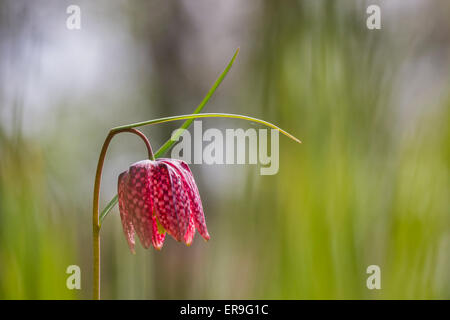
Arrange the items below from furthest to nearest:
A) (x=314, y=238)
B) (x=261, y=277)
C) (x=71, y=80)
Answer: (x=71, y=80)
(x=261, y=277)
(x=314, y=238)

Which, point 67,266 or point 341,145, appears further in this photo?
point 67,266

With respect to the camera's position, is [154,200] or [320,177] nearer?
[154,200]

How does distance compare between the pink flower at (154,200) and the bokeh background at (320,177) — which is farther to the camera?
the bokeh background at (320,177)

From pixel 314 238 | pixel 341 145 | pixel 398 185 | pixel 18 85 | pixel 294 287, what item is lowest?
pixel 294 287

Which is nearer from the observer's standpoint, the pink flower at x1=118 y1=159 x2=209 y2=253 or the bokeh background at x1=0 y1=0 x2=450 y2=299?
Answer: the pink flower at x1=118 y1=159 x2=209 y2=253

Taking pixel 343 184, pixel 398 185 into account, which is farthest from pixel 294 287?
pixel 398 185

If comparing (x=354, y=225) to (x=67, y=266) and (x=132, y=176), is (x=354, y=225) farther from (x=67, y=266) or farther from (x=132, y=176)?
(x=67, y=266)
